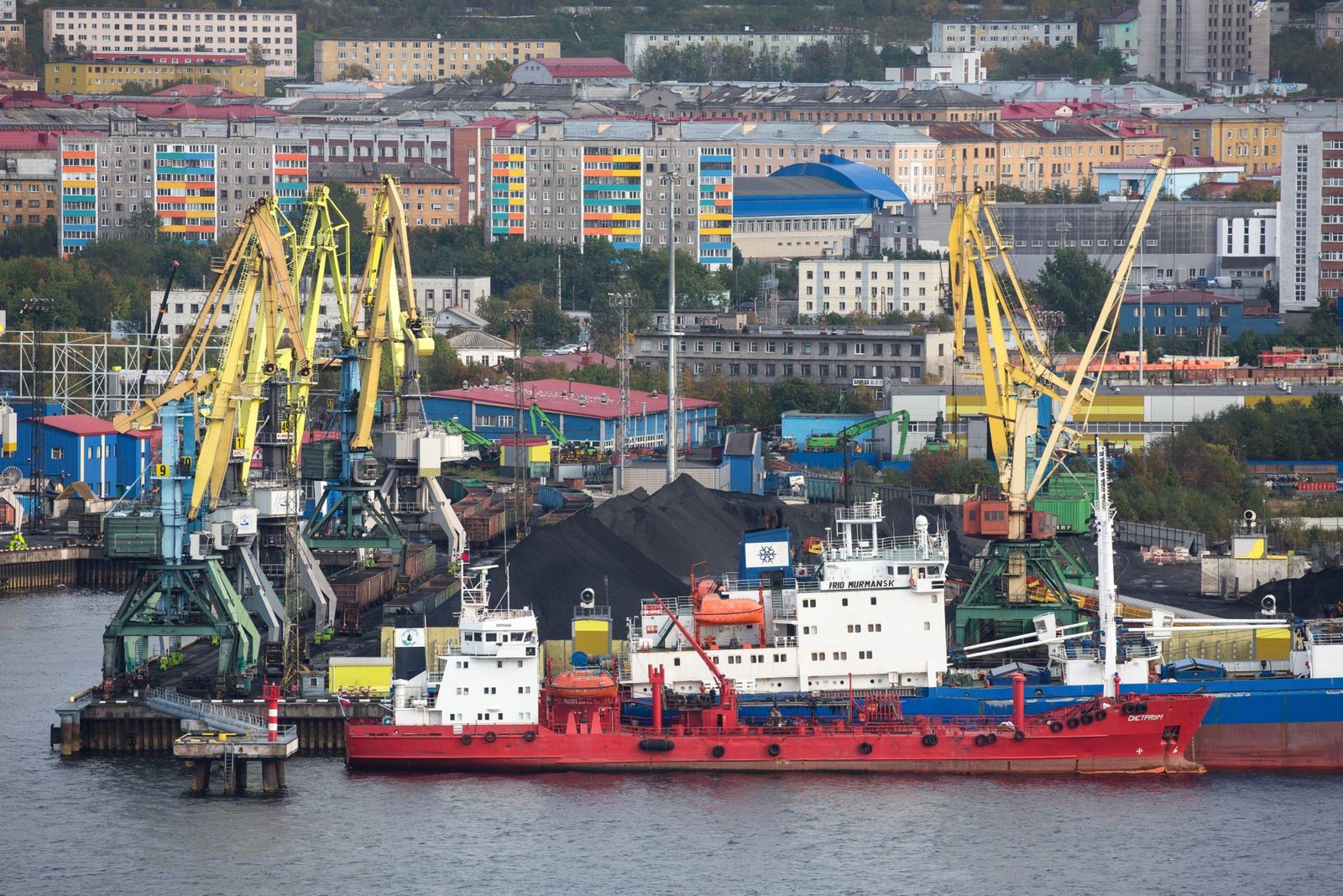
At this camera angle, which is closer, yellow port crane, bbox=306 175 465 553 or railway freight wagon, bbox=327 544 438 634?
railway freight wagon, bbox=327 544 438 634

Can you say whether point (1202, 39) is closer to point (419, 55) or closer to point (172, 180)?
point (419, 55)

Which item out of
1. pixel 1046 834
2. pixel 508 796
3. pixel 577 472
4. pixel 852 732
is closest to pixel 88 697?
pixel 508 796

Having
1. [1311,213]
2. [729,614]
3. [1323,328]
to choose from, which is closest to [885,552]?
[729,614]

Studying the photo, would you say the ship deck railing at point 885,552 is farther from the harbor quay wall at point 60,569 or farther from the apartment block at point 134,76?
the apartment block at point 134,76

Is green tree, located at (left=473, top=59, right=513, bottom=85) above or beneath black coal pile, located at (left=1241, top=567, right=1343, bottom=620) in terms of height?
above

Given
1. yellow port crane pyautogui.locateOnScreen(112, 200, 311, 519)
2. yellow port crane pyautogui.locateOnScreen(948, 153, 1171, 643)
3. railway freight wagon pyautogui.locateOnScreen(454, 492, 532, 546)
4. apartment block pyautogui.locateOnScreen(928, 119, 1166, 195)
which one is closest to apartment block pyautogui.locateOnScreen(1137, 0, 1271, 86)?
apartment block pyautogui.locateOnScreen(928, 119, 1166, 195)

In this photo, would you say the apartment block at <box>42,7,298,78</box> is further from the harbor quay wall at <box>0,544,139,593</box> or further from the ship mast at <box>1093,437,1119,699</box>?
the ship mast at <box>1093,437,1119,699</box>
